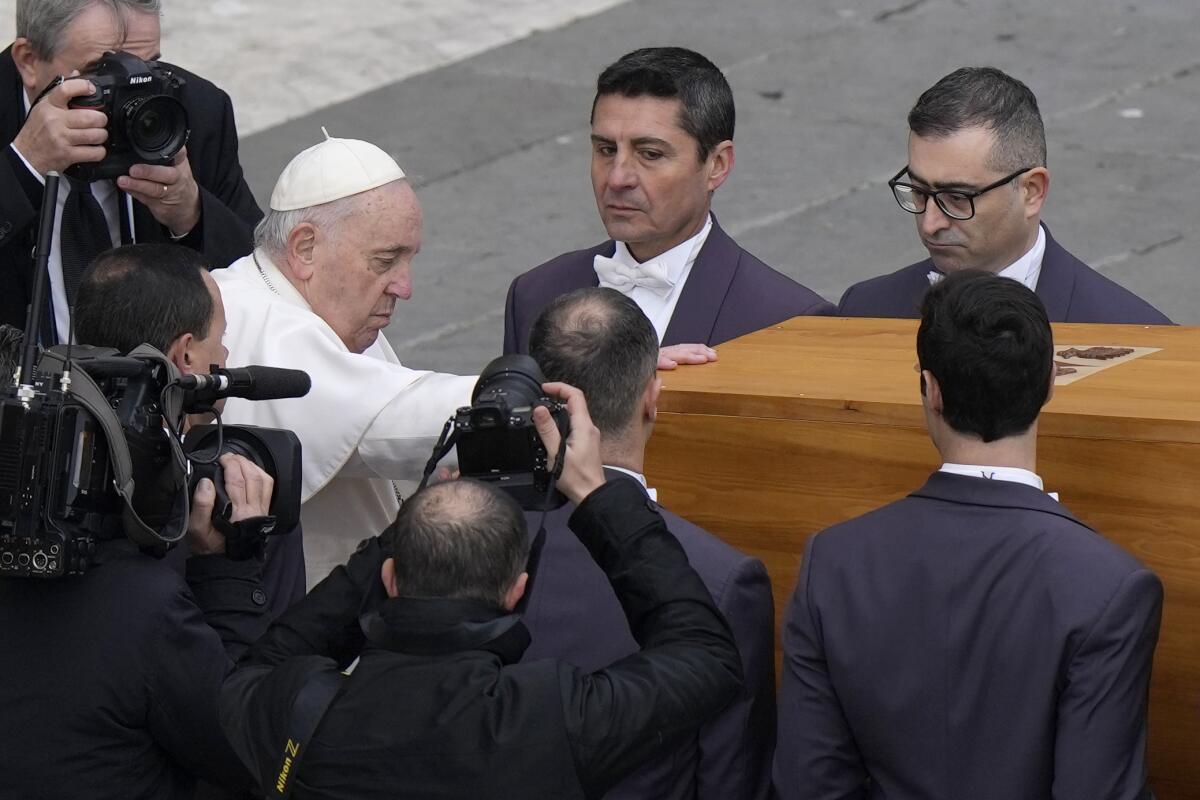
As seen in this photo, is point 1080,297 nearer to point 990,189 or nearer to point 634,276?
point 990,189

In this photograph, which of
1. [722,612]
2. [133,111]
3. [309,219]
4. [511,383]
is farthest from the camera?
[133,111]

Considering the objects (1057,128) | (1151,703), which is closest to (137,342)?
(1151,703)

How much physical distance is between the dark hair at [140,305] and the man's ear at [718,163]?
1416 mm

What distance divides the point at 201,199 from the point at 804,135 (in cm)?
502

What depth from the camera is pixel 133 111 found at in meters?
3.71

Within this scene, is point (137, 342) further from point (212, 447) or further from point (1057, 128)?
point (1057, 128)

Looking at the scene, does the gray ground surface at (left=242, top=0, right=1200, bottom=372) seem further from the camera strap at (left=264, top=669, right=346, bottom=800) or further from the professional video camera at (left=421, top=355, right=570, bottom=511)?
the camera strap at (left=264, top=669, right=346, bottom=800)

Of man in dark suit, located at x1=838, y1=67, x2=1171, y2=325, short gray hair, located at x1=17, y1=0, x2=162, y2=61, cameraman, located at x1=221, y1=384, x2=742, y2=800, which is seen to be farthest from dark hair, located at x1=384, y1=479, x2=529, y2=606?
short gray hair, located at x1=17, y1=0, x2=162, y2=61

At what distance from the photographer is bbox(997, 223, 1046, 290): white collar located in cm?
375

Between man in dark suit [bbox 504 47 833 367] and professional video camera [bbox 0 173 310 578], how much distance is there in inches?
52.2

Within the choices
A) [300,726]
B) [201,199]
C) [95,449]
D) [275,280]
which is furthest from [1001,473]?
[201,199]

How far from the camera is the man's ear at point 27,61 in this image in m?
4.05

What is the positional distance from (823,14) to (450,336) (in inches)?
145

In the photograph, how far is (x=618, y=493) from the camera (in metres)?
2.43
